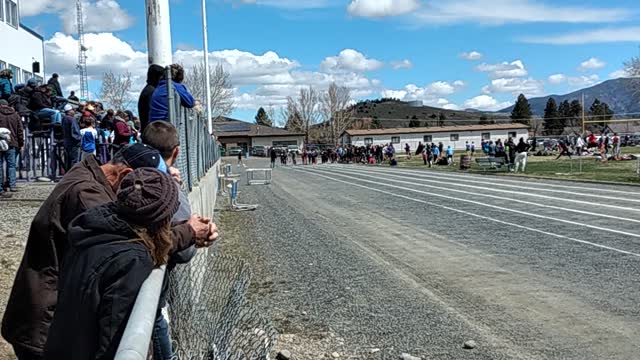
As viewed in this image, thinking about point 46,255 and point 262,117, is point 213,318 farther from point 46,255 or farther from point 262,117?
point 262,117

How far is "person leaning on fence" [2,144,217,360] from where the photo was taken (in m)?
3.26

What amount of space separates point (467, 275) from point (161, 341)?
618 centimetres

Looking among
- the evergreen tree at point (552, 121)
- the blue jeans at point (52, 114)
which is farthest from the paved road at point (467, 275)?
the evergreen tree at point (552, 121)

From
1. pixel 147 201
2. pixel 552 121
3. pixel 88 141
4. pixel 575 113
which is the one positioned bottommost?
pixel 147 201

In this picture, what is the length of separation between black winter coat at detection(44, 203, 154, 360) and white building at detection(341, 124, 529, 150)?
4585 inches

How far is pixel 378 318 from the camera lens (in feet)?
23.5

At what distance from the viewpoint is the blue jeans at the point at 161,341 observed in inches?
143

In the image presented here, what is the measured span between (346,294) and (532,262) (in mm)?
3265

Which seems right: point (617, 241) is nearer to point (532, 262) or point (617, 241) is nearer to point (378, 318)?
point (532, 262)

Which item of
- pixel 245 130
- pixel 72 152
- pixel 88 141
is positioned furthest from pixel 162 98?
pixel 245 130

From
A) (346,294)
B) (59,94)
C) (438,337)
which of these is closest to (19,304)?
(438,337)

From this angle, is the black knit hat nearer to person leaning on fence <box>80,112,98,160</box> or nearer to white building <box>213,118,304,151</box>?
person leaning on fence <box>80,112,98,160</box>

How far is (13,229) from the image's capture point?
9438mm

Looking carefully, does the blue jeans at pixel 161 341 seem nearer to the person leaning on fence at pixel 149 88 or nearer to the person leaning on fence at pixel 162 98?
the person leaning on fence at pixel 162 98
